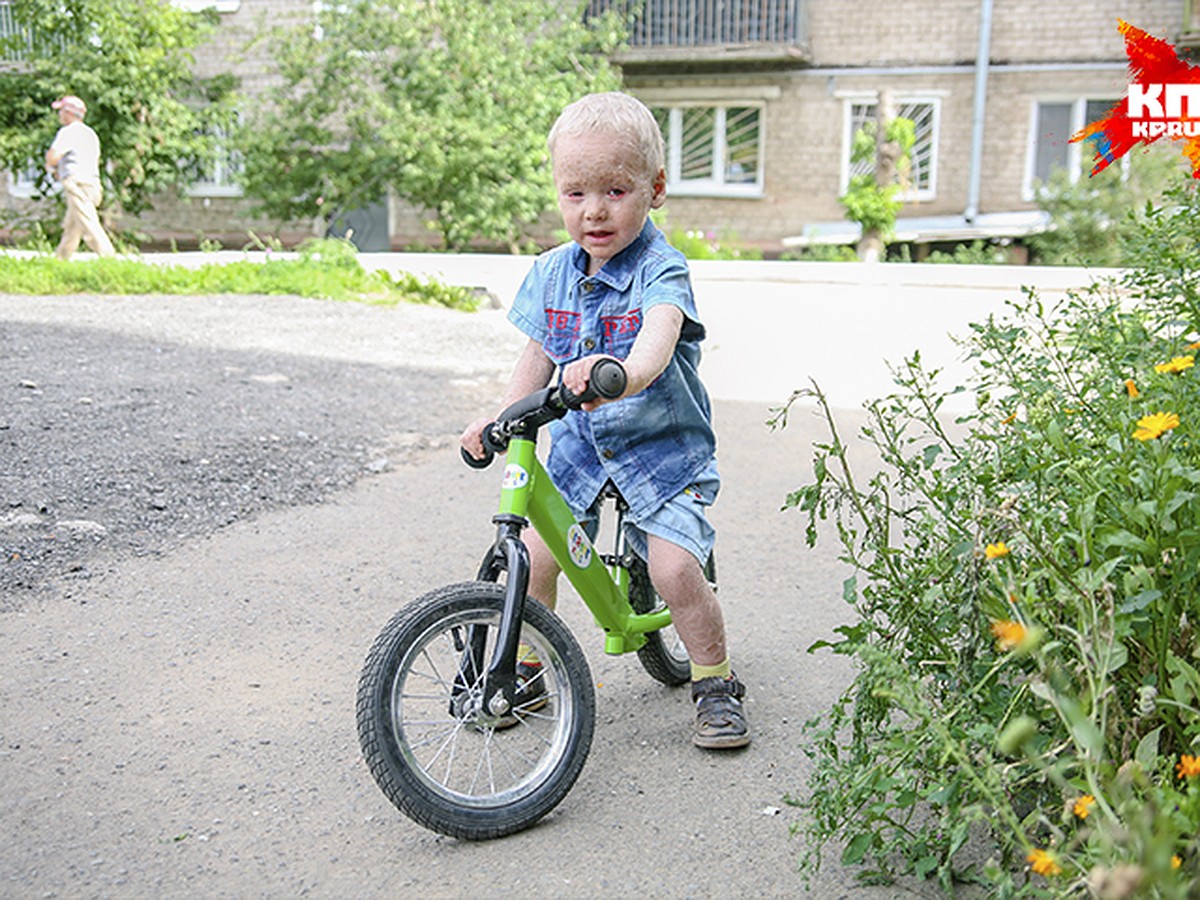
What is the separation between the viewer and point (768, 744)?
11.4 feet

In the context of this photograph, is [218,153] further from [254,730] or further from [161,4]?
[254,730]

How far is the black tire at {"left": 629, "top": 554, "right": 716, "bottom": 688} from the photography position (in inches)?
142

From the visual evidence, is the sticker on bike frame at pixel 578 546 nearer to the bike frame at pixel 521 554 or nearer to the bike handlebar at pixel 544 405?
the bike frame at pixel 521 554

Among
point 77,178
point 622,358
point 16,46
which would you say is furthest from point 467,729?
point 16,46

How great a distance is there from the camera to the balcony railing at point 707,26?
21922 millimetres

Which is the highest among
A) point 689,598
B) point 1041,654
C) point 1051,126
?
point 1051,126

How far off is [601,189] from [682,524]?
2.72 feet

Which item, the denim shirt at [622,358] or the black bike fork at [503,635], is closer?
the black bike fork at [503,635]

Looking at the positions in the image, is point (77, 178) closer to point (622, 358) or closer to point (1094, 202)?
point (1094, 202)

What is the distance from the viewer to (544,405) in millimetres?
2930

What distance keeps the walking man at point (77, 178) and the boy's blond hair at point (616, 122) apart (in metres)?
13.1

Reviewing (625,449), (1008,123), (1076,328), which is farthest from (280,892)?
(1008,123)

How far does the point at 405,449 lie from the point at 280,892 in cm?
430

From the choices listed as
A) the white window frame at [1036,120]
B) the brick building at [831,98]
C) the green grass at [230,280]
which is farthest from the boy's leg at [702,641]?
the white window frame at [1036,120]
